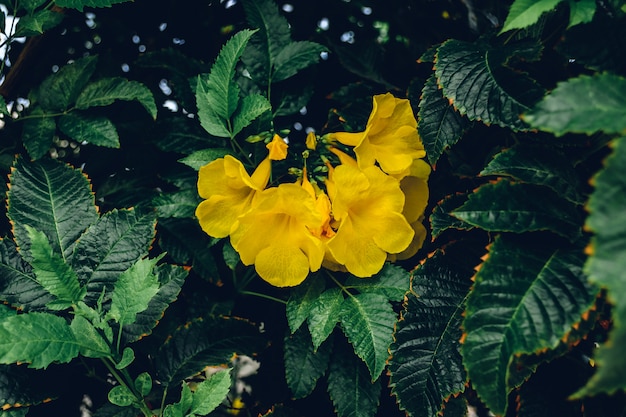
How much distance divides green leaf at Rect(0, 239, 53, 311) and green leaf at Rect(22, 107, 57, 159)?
0.23 metres

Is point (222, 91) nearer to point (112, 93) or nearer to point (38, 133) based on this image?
point (112, 93)

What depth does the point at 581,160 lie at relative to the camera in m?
1.08

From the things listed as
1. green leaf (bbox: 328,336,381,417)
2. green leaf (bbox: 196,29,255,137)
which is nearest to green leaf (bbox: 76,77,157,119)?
green leaf (bbox: 196,29,255,137)

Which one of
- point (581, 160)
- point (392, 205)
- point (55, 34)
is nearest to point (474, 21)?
point (581, 160)

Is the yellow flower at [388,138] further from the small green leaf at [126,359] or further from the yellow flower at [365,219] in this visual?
the small green leaf at [126,359]

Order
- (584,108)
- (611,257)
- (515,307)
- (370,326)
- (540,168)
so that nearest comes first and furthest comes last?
(611,257) < (584,108) < (515,307) < (540,168) < (370,326)

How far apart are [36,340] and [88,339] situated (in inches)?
3.6

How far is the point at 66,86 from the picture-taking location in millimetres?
1333

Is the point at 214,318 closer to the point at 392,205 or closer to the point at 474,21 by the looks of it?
the point at 392,205

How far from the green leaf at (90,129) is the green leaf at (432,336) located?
0.81 metres

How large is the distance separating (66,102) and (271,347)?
88 centimetres

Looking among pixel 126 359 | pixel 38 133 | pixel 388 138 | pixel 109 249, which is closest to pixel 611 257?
pixel 388 138

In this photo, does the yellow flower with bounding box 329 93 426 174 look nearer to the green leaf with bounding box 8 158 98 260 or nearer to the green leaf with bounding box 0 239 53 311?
the green leaf with bounding box 8 158 98 260

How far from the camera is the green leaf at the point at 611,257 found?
60 centimetres
